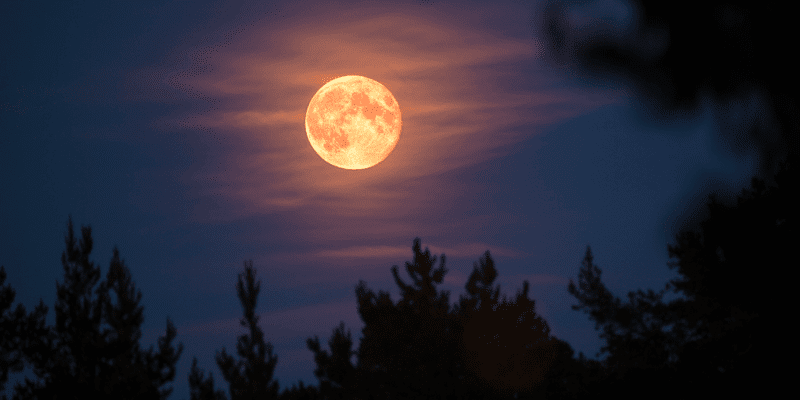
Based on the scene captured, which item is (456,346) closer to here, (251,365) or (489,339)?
(489,339)

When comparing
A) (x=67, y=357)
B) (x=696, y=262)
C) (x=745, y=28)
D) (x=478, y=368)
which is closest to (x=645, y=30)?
(x=745, y=28)

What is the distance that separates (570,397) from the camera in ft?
93.4

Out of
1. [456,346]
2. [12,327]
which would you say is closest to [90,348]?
[12,327]

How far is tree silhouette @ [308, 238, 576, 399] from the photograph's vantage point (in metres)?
27.3

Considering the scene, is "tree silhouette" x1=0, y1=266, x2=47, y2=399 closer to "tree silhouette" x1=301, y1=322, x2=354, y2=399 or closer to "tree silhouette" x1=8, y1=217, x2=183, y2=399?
"tree silhouette" x1=8, y1=217, x2=183, y2=399

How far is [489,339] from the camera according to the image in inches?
1115

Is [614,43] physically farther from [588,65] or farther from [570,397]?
[570,397]

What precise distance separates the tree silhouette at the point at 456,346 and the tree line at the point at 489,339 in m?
0.05

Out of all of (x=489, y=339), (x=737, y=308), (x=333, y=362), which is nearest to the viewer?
(x=737, y=308)

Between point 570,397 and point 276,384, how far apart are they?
25.4 meters

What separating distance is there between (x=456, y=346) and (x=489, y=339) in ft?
4.59

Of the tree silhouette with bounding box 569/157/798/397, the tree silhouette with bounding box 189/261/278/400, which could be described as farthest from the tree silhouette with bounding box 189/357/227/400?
the tree silhouette with bounding box 569/157/798/397

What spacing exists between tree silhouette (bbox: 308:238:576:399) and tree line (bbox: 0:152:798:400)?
5cm

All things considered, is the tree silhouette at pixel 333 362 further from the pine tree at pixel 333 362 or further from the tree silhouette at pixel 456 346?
the tree silhouette at pixel 456 346
